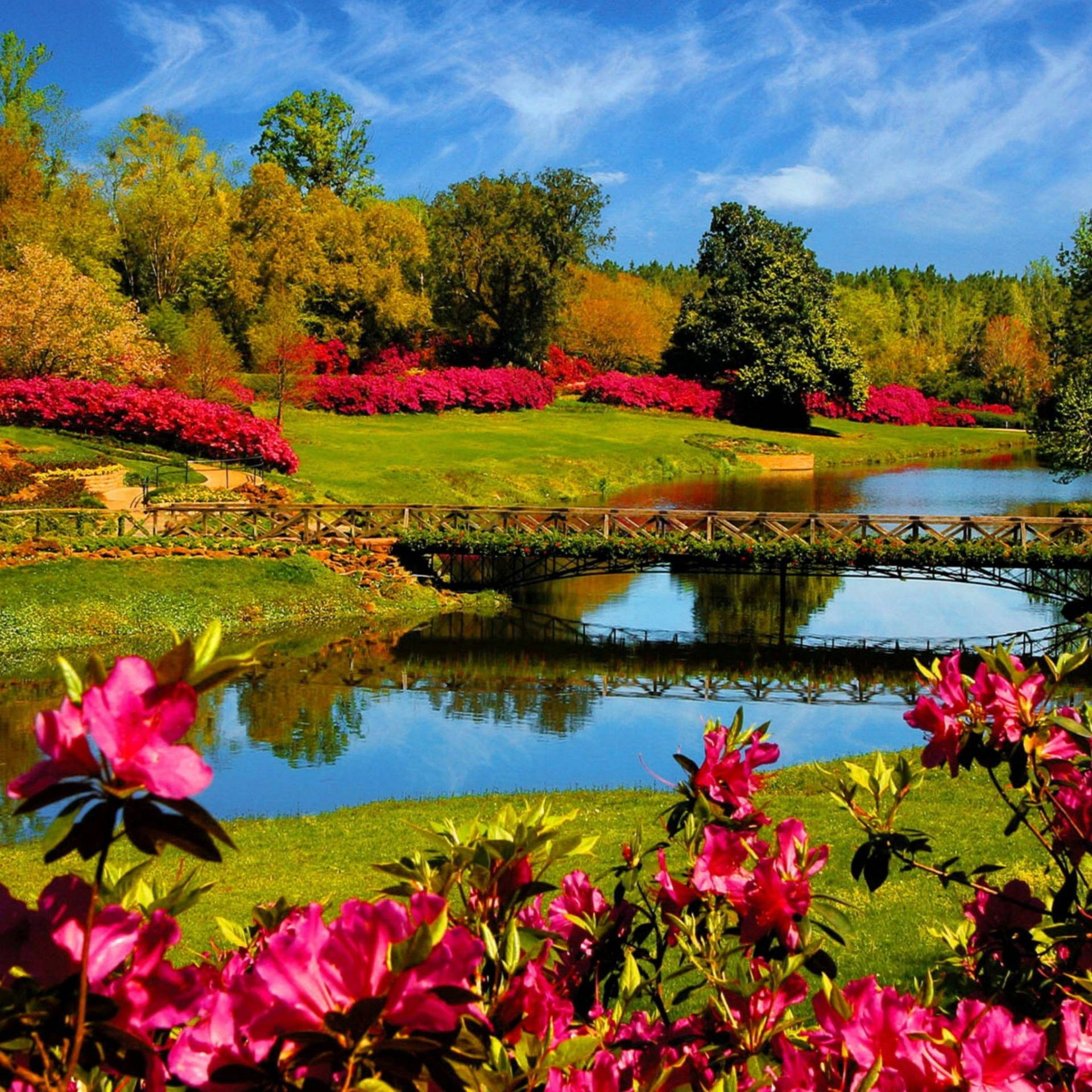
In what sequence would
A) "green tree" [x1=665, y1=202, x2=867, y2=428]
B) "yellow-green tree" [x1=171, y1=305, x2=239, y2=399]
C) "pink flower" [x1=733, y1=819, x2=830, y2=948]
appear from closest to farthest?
"pink flower" [x1=733, y1=819, x2=830, y2=948]
"yellow-green tree" [x1=171, y1=305, x2=239, y2=399]
"green tree" [x1=665, y1=202, x2=867, y2=428]

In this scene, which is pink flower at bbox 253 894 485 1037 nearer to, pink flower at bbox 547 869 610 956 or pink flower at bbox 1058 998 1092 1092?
pink flower at bbox 547 869 610 956

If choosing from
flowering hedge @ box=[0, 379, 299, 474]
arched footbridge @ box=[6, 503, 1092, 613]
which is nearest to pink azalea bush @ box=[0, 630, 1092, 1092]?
arched footbridge @ box=[6, 503, 1092, 613]

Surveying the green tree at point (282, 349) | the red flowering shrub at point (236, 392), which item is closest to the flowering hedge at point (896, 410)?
the green tree at point (282, 349)

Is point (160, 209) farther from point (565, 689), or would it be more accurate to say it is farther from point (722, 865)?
point (722, 865)

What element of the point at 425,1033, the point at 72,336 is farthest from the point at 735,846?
the point at 72,336

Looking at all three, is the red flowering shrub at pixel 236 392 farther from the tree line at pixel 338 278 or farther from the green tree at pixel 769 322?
the green tree at pixel 769 322

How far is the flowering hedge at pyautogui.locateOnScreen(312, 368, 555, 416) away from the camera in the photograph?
173 ft

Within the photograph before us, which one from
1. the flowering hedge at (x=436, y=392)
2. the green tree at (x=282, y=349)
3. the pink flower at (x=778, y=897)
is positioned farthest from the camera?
the flowering hedge at (x=436, y=392)

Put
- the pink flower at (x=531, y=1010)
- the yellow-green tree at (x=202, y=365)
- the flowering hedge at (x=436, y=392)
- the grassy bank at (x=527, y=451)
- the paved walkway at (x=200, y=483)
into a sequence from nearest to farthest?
the pink flower at (x=531, y=1010) < the paved walkway at (x=200, y=483) < the yellow-green tree at (x=202, y=365) < the grassy bank at (x=527, y=451) < the flowering hedge at (x=436, y=392)

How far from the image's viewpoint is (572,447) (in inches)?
1932

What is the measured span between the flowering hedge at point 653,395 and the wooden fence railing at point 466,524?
124 feet

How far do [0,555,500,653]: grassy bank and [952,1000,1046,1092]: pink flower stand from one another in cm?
1935

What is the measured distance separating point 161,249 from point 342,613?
3656 centimetres

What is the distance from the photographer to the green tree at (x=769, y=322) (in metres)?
63.6
